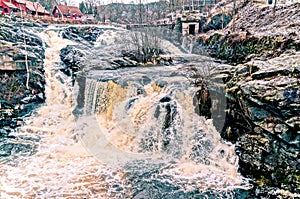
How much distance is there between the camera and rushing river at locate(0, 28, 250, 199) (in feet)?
25.5

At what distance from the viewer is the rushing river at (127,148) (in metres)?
7.77

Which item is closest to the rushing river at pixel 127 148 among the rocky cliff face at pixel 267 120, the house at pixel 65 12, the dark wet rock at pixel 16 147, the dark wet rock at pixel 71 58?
the dark wet rock at pixel 16 147

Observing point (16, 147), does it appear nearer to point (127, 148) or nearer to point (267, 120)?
point (127, 148)

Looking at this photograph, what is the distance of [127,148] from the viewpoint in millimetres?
10000

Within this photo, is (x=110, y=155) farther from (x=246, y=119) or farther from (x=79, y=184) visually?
(x=246, y=119)

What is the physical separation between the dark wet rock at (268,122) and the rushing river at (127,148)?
60 centimetres

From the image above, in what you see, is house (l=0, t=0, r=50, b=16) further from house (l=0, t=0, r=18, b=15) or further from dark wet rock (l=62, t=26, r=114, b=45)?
dark wet rock (l=62, t=26, r=114, b=45)

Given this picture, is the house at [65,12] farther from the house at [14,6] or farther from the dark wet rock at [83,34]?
the dark wet rock at [83,34]

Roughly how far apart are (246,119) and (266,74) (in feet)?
5.18

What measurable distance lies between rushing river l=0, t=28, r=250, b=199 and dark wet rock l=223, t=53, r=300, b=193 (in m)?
0.60

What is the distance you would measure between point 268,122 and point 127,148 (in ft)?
16.9

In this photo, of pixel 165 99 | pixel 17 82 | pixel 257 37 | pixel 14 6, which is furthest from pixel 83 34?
pixel 165 99

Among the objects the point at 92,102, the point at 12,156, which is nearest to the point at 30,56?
the point at 92,102

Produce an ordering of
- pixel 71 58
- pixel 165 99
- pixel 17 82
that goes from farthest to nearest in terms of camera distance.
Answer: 1. pixel 71 58
2. pixel 17 82
3. pixel 165 99
